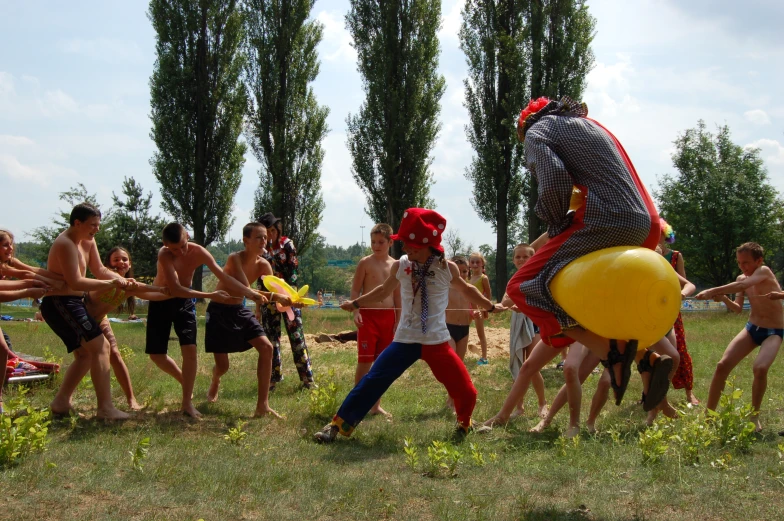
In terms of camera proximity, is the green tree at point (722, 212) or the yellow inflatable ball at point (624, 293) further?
the green tree at point (722, 212)

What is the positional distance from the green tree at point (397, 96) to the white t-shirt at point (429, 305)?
64.1 ft

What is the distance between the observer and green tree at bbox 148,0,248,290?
27078 mm

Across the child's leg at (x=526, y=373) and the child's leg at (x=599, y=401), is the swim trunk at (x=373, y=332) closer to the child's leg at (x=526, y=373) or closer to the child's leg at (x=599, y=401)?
the child's leg at (x=526, y=373)

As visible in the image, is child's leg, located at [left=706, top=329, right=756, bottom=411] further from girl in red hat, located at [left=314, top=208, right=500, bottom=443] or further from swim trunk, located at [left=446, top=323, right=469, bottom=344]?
swim trunk, located at [left=446, top=323, right=469, bottom=344]

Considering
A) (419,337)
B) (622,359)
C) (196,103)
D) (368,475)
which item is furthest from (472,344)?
(196,103)

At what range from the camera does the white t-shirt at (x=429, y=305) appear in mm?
5609

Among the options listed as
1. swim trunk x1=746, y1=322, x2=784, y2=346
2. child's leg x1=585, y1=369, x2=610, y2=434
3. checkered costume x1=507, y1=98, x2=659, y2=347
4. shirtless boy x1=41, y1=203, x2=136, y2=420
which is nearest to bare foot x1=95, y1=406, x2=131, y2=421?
shirtless boy x1=41, y1=203, x2=136, y2=420

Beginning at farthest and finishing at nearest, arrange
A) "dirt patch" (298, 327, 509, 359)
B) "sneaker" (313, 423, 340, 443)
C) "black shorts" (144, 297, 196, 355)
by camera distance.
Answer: "dirt patch" (298, 327, 509, 359), "black shorts" (144, 297, 196, 355), "sneaker" (313, 423, 340, 443)

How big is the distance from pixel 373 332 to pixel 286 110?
850 inches

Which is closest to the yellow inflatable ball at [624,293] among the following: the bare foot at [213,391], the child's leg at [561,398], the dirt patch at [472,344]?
the child's leg at [561,398]

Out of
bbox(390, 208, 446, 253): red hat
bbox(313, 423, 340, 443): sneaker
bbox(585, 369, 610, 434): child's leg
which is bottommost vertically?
bbox(313, 423, 340, 443): sneaker

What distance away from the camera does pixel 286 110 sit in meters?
27.1

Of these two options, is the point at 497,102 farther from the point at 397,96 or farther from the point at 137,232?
the point at 137,232

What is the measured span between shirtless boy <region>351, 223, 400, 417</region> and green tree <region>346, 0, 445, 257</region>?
1800 cm
